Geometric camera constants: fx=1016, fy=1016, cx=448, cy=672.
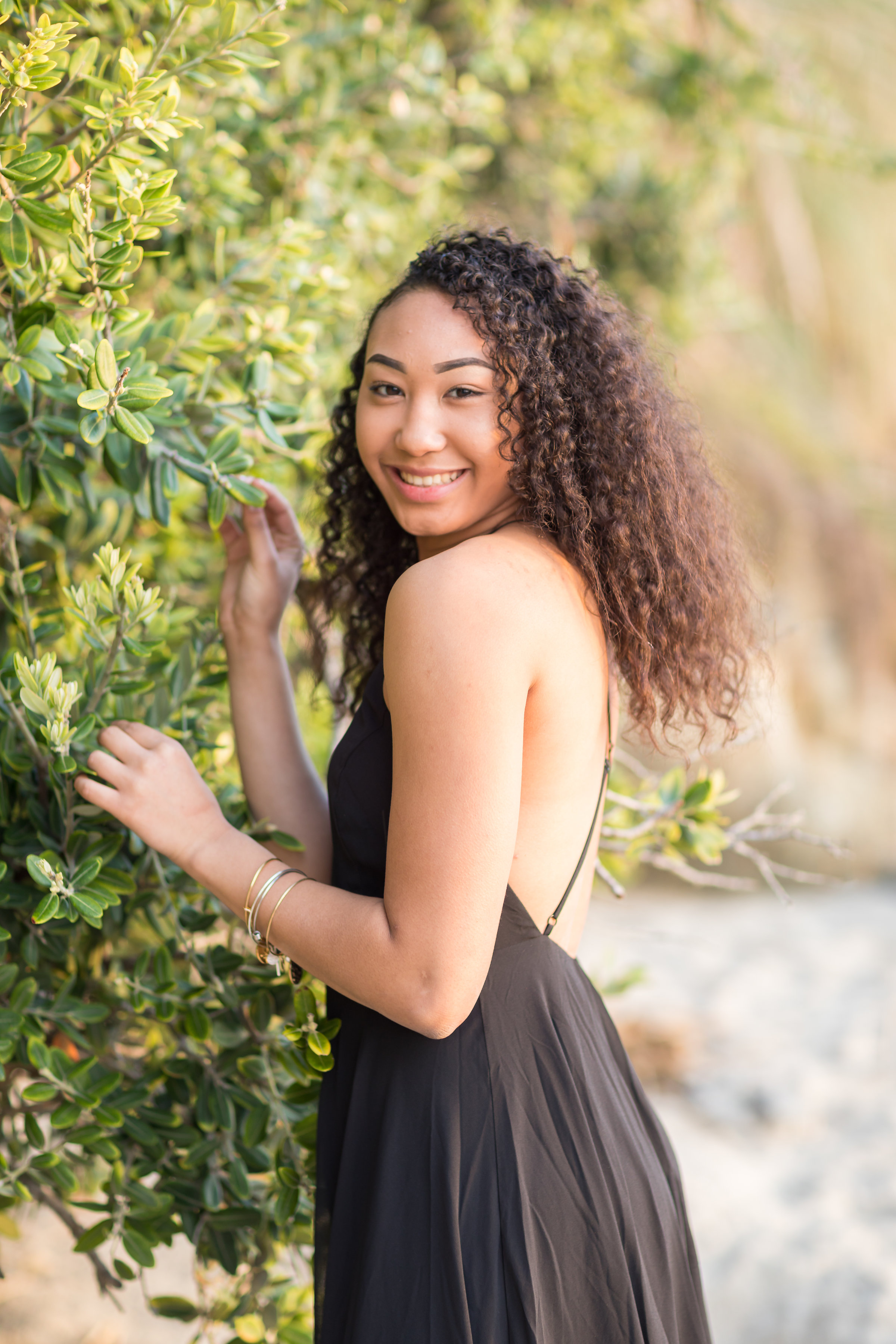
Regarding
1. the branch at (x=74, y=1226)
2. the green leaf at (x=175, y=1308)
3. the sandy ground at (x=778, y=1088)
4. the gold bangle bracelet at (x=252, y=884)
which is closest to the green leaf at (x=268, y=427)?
the gold bangle bracelet at (x=252, y=884)

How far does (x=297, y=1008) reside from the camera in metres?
1.35

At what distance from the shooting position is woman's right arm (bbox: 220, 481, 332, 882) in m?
1.59

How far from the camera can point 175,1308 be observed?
172cm

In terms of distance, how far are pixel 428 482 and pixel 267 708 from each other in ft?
1.54

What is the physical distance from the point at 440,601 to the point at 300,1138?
0.91 metres

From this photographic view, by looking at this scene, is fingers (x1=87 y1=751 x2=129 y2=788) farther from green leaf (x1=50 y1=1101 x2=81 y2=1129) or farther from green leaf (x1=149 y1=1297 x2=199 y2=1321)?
green leaf (x1=149 y1=1297 x2=199 y2=1321)

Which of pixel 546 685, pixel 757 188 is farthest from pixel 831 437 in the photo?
pixel 546 685

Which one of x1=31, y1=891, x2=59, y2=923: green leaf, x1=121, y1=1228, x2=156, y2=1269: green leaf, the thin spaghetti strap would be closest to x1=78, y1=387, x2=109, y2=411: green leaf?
x1=31, y1=891, x2=59, y2=923: green leaf

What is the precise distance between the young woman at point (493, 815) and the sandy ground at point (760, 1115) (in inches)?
28.6

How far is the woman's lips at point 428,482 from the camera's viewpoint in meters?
1.35

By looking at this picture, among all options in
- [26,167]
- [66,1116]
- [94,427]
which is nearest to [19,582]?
[94,427]

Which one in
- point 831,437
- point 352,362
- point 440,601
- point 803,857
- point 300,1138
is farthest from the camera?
point 831,437

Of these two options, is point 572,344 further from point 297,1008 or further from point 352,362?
point 297,1008

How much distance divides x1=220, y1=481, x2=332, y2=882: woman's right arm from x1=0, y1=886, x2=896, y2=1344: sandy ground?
744 mm
